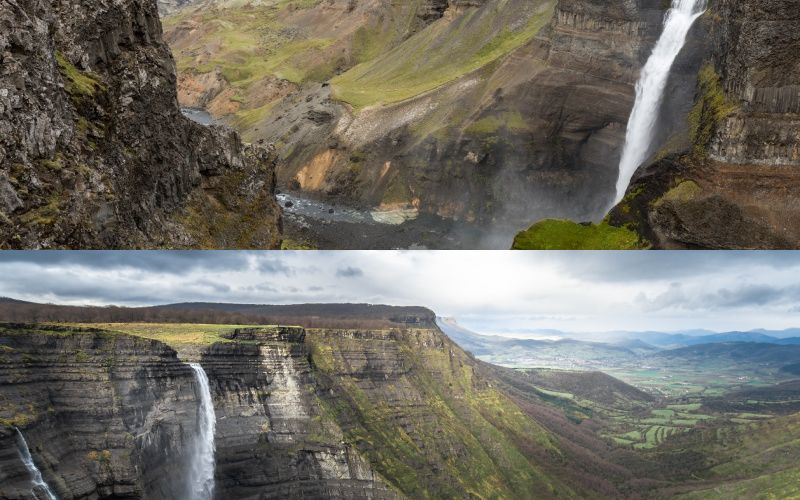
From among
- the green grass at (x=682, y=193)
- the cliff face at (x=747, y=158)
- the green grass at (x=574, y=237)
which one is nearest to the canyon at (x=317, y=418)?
the green grass at (x=574, y=237)

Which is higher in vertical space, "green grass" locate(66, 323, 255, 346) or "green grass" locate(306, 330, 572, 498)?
"green grass" locate(66, 323, 255, 346)

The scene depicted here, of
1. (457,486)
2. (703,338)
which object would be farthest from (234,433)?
(703,338)

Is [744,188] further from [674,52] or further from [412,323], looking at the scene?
[412,323]

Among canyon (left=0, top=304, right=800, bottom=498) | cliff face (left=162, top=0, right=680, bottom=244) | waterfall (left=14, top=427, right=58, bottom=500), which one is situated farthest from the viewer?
cliff face (left=162, top=0, right=680, bottom=244)

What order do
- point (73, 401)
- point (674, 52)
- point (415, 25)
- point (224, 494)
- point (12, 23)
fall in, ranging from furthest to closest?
1. point (415, 25)
2. point (674, 52)
3. point (12, 23)
4. point (224, 494)
5. point (73, 401)

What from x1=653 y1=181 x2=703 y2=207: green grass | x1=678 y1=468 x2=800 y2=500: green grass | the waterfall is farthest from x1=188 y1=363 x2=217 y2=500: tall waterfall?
x1=653 y1=181 x2=703 y2=207: green grass

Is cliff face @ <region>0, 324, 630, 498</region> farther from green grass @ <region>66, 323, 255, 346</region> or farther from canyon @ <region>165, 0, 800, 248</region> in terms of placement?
canyon @ <region>165, 0, 800, 248</region>
